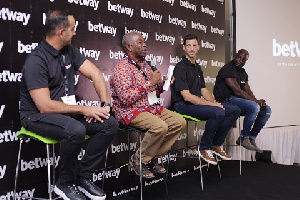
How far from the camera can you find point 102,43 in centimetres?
344

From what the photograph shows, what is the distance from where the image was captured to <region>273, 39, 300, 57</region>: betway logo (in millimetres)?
6383

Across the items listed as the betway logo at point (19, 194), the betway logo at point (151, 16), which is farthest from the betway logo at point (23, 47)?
the betway logo at point (151, 16)

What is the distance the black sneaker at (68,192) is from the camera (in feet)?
7.70

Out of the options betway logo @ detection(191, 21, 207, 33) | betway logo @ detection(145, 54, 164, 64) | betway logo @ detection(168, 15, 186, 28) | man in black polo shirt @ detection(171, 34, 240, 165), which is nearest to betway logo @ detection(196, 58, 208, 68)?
betway logo @ detection(191, 21, 207, 33)

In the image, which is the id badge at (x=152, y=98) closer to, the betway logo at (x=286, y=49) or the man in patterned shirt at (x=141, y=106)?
the man in patterned shirt at (x=141, y=106)

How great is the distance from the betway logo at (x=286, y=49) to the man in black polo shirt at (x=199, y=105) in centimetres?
264

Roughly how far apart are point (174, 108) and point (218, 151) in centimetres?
67

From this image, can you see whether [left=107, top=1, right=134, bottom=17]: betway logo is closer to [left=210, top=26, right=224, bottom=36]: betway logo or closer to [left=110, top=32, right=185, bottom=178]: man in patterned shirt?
[left=110, top=32, right=185, bottom=178]: man in patterned shirt

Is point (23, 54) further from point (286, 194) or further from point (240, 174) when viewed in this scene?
point (240, 174)

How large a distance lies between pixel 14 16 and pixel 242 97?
291 centimetres

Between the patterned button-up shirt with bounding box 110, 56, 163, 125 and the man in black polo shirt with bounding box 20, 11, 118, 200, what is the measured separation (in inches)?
15.4

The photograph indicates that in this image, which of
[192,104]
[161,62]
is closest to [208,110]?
[192,104]

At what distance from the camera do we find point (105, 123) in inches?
101

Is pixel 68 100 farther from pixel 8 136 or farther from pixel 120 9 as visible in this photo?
pixel 120 9
